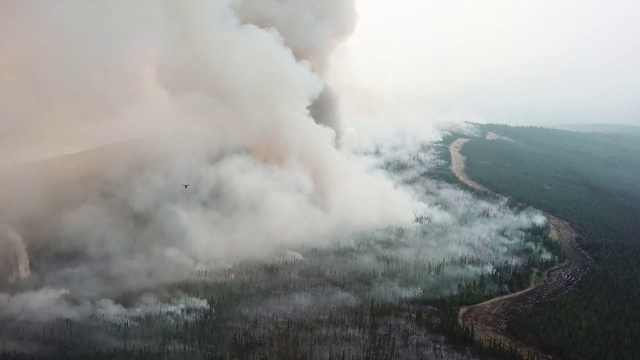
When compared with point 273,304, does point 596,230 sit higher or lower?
higher

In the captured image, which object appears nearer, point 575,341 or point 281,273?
point 575,341

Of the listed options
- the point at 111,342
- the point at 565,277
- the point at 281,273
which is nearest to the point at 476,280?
the point at 565,277

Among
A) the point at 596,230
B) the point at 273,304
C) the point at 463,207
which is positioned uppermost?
the point at 463,207

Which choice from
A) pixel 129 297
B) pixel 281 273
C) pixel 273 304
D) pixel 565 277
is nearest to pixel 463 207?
pixel 565 277

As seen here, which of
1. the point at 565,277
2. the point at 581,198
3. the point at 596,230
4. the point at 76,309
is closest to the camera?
the point at 76,309

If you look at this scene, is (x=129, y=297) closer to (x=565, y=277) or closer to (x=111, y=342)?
(x=111, y=342)

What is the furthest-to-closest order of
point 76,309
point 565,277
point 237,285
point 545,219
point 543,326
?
point 545,219 → point 565,277 → point 237,285 → point 543,326 → point 76,309
